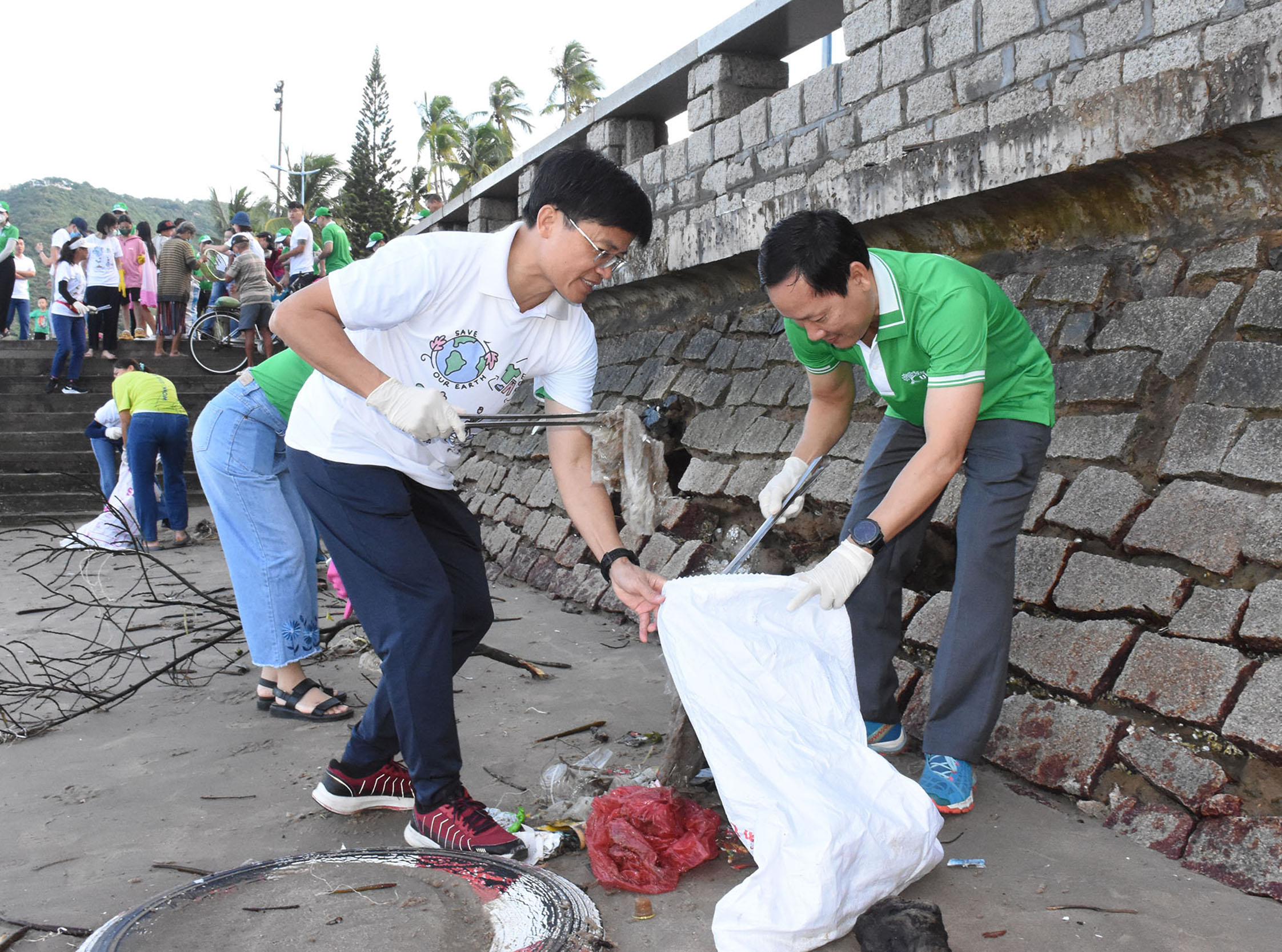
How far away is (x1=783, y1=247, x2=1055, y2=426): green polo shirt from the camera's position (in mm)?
2490

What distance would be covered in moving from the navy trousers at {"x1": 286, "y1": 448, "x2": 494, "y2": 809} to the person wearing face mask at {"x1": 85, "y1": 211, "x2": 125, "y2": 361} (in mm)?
10323

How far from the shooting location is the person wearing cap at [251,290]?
1091 centimetres

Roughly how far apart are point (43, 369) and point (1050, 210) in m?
12.2

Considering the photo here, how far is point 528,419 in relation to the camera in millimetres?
2643

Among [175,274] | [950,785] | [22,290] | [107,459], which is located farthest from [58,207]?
[950,785]

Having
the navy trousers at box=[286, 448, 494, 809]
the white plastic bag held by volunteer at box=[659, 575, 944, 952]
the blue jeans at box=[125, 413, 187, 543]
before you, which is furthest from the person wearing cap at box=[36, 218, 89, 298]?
the white plastic bag held by volunteer at box=[659, 575, 944, 952]

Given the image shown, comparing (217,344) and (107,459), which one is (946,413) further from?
(217,344)

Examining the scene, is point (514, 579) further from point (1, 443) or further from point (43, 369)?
point (43, 369)

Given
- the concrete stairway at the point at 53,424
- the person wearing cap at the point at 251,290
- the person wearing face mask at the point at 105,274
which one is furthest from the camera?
the person wearing face mask at the point at 105,274

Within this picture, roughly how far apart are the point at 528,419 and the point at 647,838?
1.10 meters

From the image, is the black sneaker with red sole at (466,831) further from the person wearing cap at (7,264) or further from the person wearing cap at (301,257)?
the person wearing cap at (7,264)

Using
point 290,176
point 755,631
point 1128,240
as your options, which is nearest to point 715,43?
point 1128,240

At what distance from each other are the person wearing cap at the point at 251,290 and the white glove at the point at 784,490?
9048mm

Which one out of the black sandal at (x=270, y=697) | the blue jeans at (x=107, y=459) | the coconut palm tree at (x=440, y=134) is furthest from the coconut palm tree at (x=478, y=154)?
the black sandal at (x=270, y=697)
